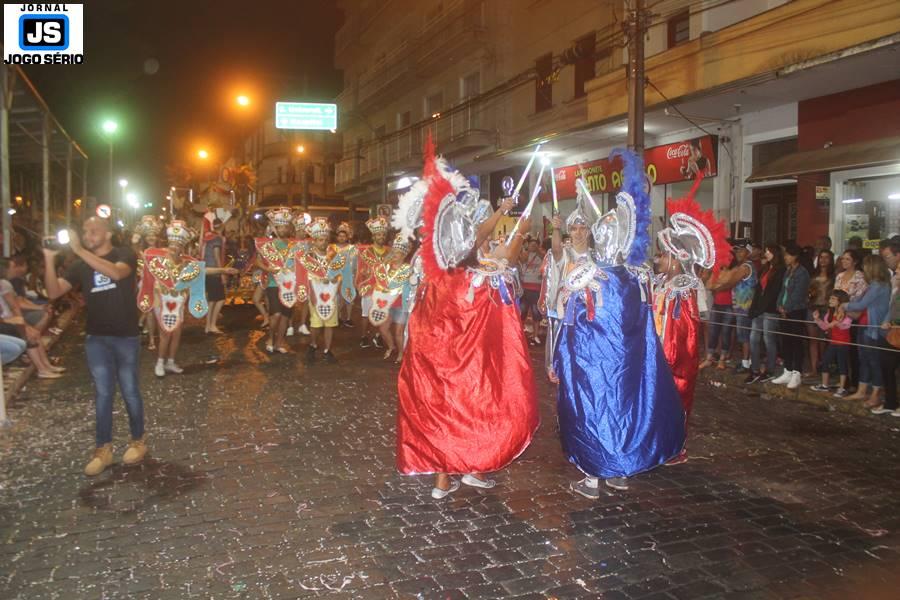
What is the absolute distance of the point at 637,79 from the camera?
10.7 m

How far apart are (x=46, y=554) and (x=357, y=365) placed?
6500 millimetres

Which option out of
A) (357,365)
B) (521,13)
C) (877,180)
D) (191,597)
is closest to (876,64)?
(877,180)

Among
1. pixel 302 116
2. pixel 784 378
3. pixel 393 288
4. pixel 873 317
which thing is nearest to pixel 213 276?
pixel 393 288

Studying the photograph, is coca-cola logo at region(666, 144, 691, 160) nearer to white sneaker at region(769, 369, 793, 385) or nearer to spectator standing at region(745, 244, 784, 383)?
spectator standing at region(745, 244, 784, 383)

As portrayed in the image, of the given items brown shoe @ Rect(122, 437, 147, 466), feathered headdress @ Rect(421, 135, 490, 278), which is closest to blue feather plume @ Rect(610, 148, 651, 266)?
feathered headdress @ Rect(421, 135, 490, 278)

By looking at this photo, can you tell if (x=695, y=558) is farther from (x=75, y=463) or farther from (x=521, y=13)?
(x=521, y=13)

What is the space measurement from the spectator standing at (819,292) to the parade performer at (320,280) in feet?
20.6

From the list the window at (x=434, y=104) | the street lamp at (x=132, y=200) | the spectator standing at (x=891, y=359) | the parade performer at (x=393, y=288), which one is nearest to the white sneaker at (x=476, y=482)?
the spectator standing at (x=891, y=359)

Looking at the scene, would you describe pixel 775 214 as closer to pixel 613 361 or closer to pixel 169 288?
pixel 613 361

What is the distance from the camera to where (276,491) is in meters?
5.13

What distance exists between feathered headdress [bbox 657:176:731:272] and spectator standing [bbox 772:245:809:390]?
3376 millimetres

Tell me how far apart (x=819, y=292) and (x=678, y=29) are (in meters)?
8.73

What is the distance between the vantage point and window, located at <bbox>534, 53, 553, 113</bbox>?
20.1m

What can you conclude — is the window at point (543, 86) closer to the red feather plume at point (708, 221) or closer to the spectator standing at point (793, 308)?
the spectator standing at point (793, 308)
